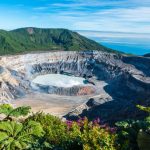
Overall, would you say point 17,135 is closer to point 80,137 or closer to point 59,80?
point 80,137

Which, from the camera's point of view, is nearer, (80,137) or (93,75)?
(80,137)

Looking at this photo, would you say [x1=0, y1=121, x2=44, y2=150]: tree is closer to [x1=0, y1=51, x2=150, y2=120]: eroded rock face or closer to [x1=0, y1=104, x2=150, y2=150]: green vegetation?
[x1=0, y1=104, x2=150, y2=150]: green vegetation

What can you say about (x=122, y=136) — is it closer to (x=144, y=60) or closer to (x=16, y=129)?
(x=16, y=129)

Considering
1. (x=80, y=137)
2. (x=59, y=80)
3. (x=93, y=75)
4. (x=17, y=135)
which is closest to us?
(x=80, y=137)

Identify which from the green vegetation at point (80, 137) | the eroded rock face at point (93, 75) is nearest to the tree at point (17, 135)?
the green vegetation at point (80, 137)

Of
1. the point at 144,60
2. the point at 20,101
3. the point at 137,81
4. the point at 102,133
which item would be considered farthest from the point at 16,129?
the point at 144,60

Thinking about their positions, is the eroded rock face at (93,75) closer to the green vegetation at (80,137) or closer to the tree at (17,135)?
the green vegetation at (80,137)

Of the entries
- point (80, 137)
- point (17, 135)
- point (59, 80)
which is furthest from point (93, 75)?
Result: point (80, 137)
